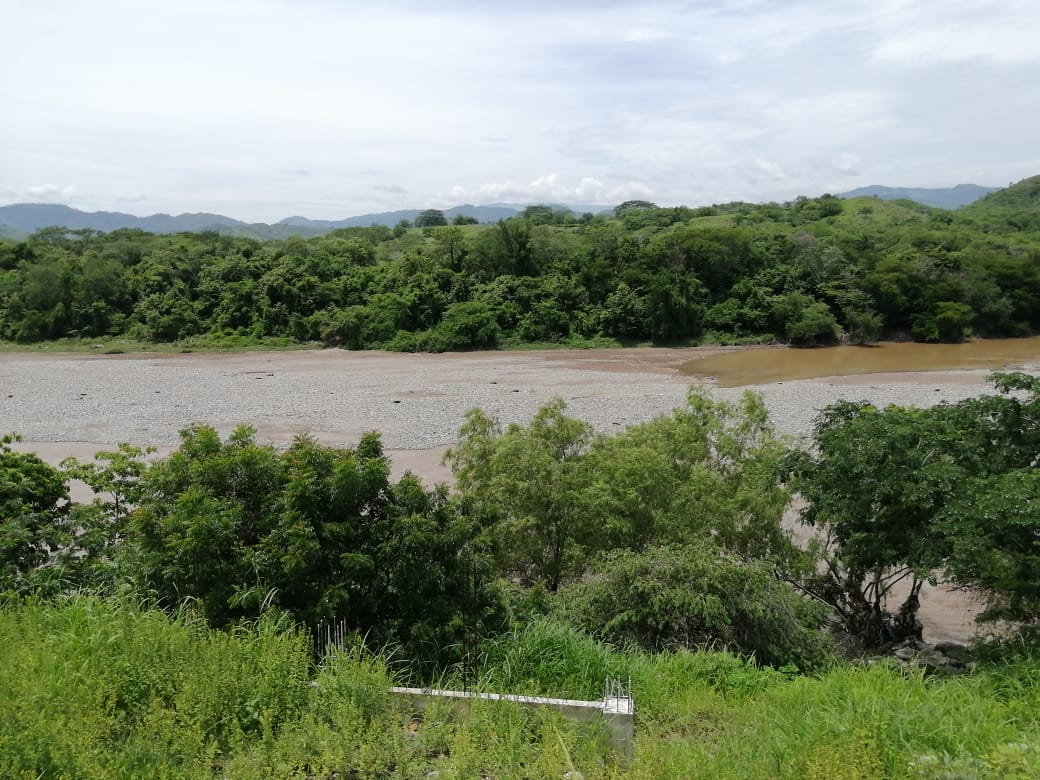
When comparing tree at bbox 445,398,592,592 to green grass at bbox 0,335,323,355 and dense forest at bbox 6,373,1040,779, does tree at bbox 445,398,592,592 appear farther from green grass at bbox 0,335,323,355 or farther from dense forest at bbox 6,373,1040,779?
green grass at bbox 0,335,323,355

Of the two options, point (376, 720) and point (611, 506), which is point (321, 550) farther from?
point (611, 506)

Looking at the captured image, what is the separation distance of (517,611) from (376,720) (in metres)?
3.07

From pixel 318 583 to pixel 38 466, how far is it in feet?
22.0

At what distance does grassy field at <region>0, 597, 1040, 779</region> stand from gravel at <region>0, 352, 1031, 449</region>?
19618mm

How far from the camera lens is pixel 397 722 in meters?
4.64

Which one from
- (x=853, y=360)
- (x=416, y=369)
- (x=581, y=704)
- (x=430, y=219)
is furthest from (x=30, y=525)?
(x=430, y=219)

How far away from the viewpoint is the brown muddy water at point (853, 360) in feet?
133

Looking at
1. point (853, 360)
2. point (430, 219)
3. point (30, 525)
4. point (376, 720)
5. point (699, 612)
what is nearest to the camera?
point (376, 720)

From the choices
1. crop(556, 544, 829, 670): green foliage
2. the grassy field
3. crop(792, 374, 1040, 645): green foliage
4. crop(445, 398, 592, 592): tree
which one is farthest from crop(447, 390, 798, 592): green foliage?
the grassy field

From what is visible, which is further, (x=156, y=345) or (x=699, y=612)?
(x=156, y=345)

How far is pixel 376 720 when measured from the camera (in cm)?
458

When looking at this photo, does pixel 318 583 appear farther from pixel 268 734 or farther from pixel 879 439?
pixel 879 439

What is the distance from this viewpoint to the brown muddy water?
40.6m

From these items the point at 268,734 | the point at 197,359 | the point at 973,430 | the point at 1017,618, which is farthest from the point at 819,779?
the point at 197,359
